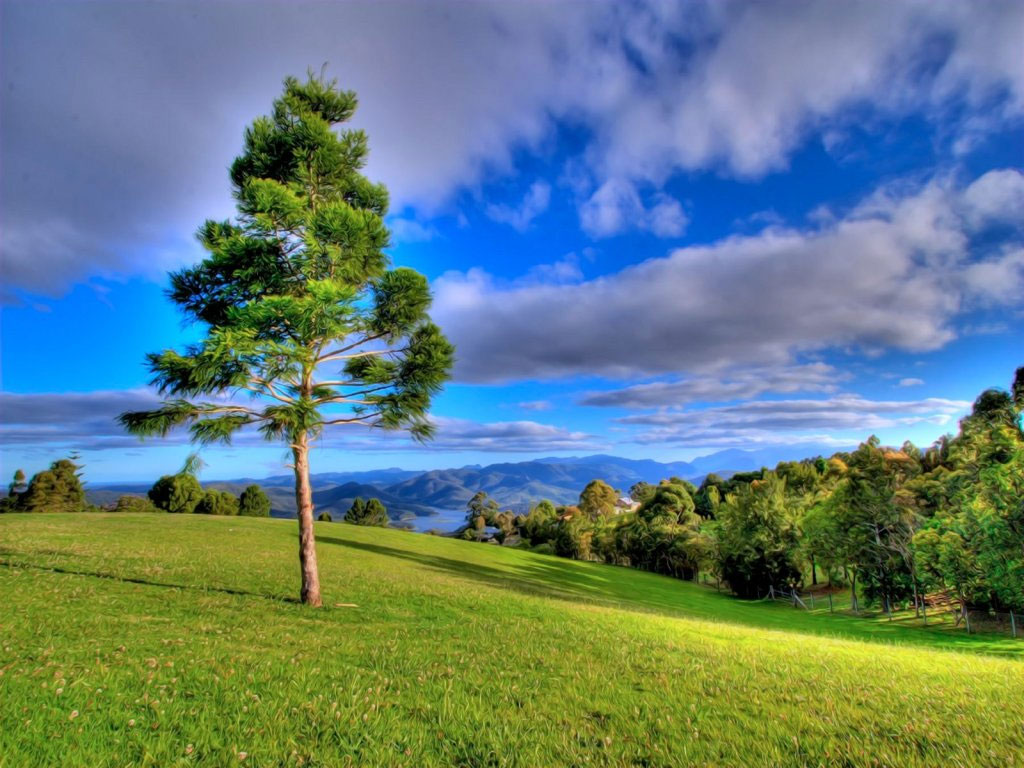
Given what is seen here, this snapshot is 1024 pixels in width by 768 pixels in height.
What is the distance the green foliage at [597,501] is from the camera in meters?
87.8

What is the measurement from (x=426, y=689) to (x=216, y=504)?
67.6m

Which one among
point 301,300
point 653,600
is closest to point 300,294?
point 301,300

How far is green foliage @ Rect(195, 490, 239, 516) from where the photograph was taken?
6066cm

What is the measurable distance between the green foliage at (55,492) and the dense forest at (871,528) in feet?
206

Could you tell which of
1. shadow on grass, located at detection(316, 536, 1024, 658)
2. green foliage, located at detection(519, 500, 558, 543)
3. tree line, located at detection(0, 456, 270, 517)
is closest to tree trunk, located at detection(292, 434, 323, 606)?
shadow on grass, located at detection(316, 536, 1024, 658)

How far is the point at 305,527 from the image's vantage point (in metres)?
13.1

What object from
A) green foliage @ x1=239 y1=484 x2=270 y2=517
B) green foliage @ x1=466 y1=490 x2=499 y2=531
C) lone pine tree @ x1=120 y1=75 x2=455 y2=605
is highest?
lone pine tree @ x1=120 y1=75 x2=455 y2=605

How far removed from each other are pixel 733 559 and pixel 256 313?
54.0 metres

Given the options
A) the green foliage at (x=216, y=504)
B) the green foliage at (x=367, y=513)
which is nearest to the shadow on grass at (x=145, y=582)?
the green foliage at (x=216, y=504)

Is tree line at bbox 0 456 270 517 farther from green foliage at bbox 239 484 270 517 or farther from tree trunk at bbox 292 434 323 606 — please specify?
tree trunk at bbox 292 434 323 606

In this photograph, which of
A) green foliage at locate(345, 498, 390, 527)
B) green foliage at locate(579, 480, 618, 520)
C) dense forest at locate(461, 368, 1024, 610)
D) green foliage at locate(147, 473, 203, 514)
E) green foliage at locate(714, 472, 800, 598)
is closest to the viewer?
dense forest at locate(461, 368, 1024, 610)

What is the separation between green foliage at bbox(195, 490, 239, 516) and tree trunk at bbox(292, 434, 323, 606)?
190 feet

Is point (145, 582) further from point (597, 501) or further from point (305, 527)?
point (597, 501)

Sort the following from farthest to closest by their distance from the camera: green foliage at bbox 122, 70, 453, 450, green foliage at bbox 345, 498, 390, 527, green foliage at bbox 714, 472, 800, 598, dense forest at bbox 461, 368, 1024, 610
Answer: green foliage at bbox 345, 498, 390, 527
green foliage at bbox 714, 472, 800, 598
dense forest at bbox 461, 368, 1024, 610
green foliage at bbox 122, 70, 453, 450
